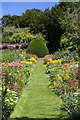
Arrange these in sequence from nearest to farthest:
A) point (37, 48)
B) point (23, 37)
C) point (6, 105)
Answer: point (6, 105), point (37, 48), point (23, 37)

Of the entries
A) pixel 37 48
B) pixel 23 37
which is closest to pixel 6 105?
pixel 37 48

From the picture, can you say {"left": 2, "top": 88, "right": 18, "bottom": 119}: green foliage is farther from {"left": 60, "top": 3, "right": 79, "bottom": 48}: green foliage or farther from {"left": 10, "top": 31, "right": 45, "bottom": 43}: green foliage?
{"left": 10, "top": 31, "right": 45, "bottom": 43}: green foliage

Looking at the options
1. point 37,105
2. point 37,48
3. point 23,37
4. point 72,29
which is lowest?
point 37,105

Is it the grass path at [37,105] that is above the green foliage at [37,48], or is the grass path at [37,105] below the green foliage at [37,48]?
below

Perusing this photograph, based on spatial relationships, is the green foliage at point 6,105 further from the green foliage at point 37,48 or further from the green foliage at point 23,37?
the green foliage at point 23,37

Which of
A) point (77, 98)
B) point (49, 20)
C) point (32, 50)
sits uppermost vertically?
point (49, 20)

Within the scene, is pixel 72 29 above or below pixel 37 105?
above

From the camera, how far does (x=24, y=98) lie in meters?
5.10

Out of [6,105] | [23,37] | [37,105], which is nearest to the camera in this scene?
[6,105]

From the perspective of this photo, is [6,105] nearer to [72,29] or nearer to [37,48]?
[72,29]

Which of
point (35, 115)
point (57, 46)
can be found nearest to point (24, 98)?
point (35, 115)

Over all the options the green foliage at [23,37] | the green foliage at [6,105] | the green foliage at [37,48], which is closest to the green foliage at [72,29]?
the green foliage at [6,105]

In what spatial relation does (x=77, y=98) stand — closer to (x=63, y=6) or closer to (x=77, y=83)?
(x=77, y=83)

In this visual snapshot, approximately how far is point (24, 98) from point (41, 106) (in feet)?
2.59
